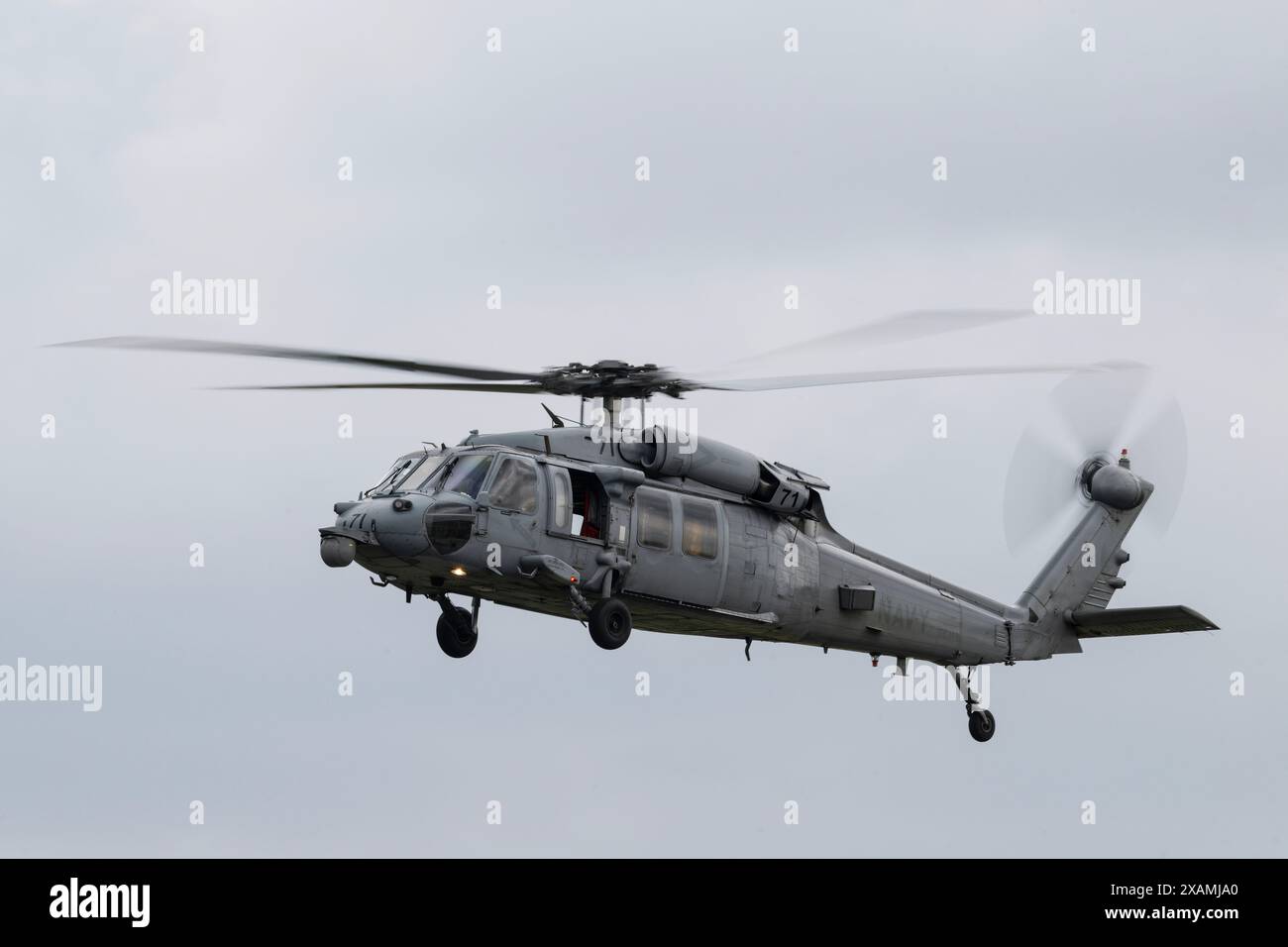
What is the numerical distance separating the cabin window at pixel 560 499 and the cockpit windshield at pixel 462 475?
990 millimetres

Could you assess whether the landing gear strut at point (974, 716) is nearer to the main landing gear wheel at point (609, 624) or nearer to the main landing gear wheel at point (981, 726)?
the main landing gear wheel at point (981, 726)

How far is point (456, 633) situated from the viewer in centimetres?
2703

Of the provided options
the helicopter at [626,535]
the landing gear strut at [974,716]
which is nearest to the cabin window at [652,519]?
the helicopter at [626,535]

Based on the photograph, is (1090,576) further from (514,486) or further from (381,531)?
(381,531)

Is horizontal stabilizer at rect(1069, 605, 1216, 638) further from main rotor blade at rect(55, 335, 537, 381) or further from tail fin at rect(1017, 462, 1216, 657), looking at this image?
main rotor blade at rect(55, 335, 537, 381)

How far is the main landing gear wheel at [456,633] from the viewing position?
2705cm

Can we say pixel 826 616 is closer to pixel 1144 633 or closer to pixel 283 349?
pixel 1144 633

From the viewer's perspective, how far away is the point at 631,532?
26828mm

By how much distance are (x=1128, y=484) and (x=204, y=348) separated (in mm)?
17460

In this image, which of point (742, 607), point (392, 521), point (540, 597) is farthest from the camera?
point (742, 607)

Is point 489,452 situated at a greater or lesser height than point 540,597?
greater

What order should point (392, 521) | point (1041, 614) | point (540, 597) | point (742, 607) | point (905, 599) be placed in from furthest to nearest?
point (1041, 614) < point (905, 599) < point (742, 607) < point (540, 597) < point (392, 521)

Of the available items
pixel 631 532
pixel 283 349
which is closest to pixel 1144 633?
pixel 631 532

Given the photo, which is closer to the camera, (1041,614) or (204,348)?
(204,348)
